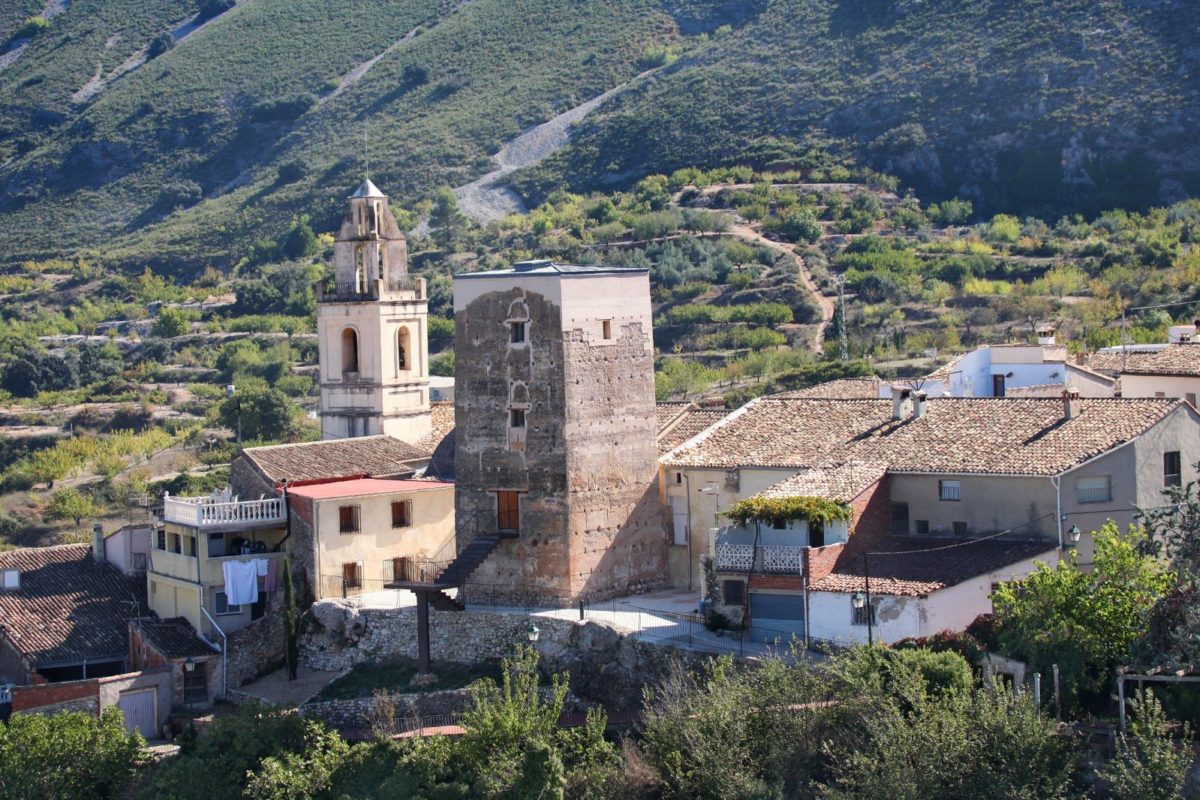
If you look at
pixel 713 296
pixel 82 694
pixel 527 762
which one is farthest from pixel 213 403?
pixel 527 762

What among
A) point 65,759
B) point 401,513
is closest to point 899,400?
point 401,513

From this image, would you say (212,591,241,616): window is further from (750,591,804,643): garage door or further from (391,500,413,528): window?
(750,591,804,643): garage door

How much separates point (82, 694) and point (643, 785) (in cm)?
1236

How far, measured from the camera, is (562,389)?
122 feet

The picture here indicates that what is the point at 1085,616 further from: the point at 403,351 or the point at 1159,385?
the point at 403,351

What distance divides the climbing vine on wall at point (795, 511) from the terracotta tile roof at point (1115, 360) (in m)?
13.1

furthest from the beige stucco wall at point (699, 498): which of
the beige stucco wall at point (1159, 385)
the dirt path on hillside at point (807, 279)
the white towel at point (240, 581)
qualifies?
the dirt path on hillside at point (807, 279)

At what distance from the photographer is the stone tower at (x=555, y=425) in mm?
37469

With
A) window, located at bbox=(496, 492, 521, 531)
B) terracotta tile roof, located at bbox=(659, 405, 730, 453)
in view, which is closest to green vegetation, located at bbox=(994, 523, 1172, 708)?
window, located at bbox=(496, 492, 521, 531)

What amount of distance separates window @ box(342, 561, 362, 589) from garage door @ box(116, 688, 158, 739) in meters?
4.22

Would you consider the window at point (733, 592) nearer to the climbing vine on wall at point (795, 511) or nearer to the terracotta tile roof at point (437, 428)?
the climbing vine on wall at point (795, 511)

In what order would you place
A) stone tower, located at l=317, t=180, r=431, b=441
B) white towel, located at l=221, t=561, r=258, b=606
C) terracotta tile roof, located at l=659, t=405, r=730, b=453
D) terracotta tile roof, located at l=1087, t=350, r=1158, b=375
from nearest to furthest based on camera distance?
white towel, located at l=221, t=561, r=258, b=606 → terracotta tile roof, located at l=659, t=405, r=730, b=453 → terracotta tile roof, located at l=1087, t=350, r=1158, b=375 → stone tower, located at l=317, t=180, r=431, b=441

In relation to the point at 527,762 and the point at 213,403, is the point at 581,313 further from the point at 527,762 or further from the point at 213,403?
the point at 213,403

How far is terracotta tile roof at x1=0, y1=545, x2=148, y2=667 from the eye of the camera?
41406mm
